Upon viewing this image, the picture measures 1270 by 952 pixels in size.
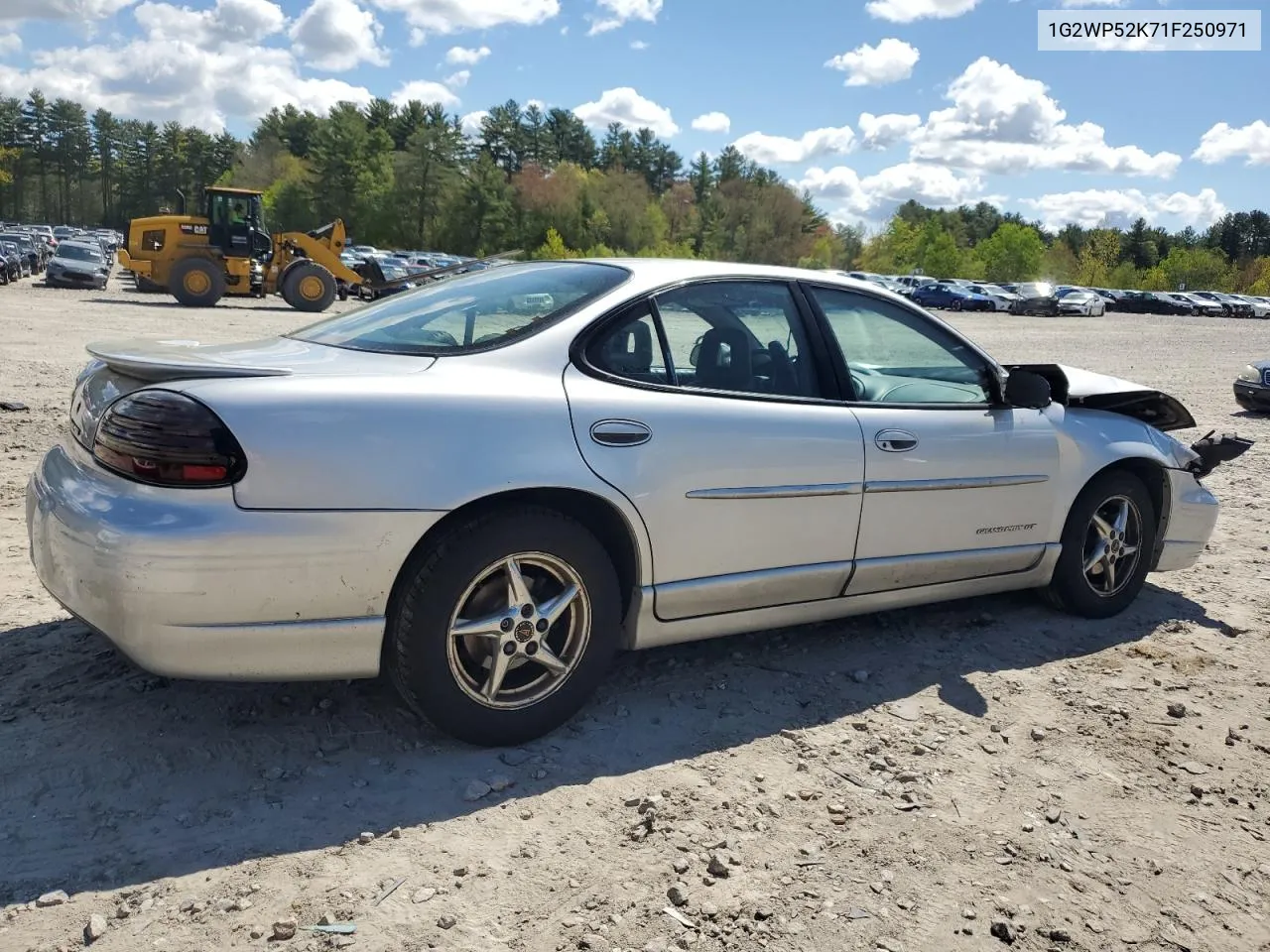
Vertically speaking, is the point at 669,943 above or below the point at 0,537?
below

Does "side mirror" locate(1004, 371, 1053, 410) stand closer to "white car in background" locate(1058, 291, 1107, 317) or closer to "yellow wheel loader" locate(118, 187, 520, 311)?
"yellow wheel loader" locate(118, 187, 520, 311)

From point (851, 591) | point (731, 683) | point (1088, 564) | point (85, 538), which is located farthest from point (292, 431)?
point (1088, 564)

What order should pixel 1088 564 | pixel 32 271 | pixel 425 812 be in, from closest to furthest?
pixel 425 812 → pixel 1088 564 → pixel 32 271

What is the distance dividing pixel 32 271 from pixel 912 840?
151 ft

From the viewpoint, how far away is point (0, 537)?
16.4 feet

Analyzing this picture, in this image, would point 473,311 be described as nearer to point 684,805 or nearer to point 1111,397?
point 684,805

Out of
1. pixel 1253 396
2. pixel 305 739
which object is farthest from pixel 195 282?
pixel 305 739

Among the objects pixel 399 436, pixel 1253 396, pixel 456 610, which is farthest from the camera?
pixel 1253 396

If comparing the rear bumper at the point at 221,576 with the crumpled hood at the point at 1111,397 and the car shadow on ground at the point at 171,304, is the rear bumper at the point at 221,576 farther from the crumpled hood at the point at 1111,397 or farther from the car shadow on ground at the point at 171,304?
the car shadow on ground at the point at 171,304

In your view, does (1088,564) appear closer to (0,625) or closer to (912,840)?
(912,840)

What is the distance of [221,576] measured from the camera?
2.68 meters

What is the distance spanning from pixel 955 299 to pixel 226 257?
126ft

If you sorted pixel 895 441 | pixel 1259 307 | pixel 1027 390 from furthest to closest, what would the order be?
pixel 1259 307 → pixel 1027 390 → pixel 895 441

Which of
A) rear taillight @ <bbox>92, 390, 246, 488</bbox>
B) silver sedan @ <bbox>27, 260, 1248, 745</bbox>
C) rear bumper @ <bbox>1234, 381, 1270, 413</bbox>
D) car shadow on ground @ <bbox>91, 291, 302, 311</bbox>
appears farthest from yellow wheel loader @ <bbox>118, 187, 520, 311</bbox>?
rear taillight @ <bbox>92, 390, 246, 488</bbox>
